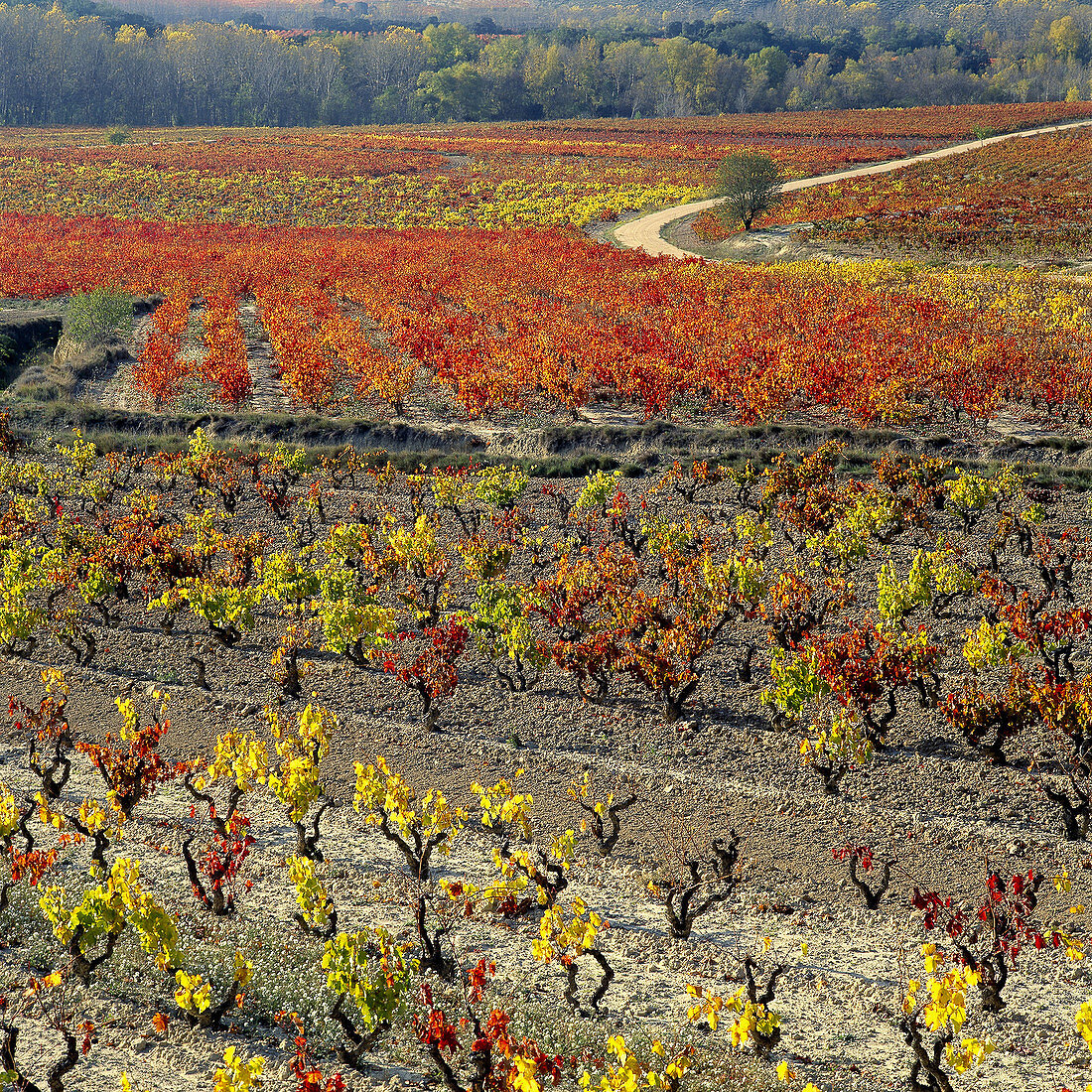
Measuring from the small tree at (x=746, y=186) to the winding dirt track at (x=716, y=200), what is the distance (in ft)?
13.8

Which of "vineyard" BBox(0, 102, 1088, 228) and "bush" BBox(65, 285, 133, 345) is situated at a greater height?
"vineyard" BBox(0, 102, 1088, 228)

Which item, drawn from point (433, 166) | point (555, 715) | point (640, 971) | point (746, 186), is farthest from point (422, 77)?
point (640, 971)

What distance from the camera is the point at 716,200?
62844 millimetres

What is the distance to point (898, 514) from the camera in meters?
15.2

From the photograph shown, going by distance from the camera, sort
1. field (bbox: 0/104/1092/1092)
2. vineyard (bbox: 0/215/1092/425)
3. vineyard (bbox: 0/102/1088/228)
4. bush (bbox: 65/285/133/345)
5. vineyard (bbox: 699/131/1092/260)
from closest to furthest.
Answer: field (bbox: 0/104/1092/1092)
vineyard (bbox: 0/215/1092/425)
bush (bbox: 65/285/133/345)
vineyard (bbox: 699/131/1092/260)
vineyard (bbox: 0/102/1088/228)

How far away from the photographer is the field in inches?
283

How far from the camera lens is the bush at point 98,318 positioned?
30.5 m

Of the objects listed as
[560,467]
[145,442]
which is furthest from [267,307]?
[560,467]

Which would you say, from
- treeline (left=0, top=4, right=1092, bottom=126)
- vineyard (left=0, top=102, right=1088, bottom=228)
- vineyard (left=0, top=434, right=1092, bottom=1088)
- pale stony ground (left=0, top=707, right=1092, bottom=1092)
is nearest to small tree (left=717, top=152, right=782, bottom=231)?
vineyard (left=0, top=102, right=1088, bottom=228)

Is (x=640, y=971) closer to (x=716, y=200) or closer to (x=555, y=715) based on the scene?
(x=555, y=715)

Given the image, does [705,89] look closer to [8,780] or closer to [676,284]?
[676,284]

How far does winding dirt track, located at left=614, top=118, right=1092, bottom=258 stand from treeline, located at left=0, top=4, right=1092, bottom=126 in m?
50.1

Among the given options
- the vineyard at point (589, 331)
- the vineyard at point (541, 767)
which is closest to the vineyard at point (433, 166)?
the vineyard at point (589, 331)

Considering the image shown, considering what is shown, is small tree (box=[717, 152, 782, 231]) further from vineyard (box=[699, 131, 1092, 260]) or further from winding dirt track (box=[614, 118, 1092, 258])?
winding dirt track (box=[614, 118, 1092, 258])
